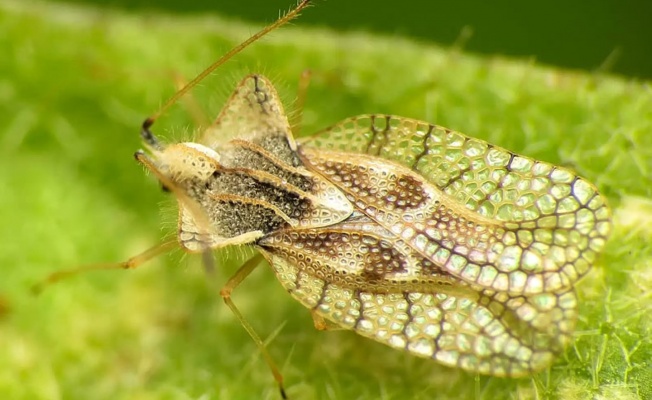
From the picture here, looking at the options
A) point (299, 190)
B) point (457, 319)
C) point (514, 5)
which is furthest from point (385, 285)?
point (514, 5)

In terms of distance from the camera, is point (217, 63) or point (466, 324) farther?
point (217, 63)

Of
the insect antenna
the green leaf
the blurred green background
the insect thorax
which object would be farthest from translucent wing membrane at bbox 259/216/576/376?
the blurred green background

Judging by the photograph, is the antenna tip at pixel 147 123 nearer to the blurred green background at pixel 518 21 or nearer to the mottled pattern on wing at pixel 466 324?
the mottled pattern on wing at pixel 466 324

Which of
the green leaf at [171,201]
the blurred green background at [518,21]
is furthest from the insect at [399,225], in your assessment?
the blurred green background at [518,21]

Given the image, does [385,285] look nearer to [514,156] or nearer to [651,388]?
[514,156]

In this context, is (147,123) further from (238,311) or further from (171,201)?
(238,311)

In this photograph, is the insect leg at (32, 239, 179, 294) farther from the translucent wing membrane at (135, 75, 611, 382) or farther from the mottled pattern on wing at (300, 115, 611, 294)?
the mottled pattern on wing at (300, 115, 611, 294)

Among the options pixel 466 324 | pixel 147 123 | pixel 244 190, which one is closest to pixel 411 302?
pixel 466 324
